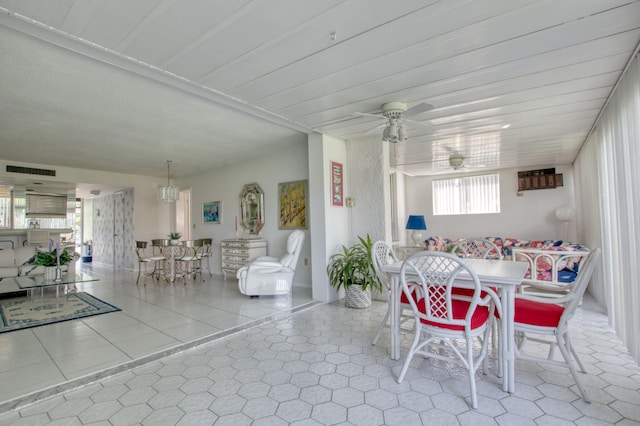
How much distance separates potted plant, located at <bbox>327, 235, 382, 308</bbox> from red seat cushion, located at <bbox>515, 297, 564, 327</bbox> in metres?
2.02

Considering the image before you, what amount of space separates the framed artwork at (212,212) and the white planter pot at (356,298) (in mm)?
4225

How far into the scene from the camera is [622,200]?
2.67 meters

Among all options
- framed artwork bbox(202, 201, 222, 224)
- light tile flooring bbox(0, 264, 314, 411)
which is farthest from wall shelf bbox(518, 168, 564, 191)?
framed artwork bbox(202, 201, 222, 224)

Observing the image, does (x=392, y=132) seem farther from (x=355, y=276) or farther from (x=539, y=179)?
(x=539, y=179)

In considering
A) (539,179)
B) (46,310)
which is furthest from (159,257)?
(539,179)

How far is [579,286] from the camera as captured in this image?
6.73 ft

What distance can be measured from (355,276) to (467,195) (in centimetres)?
493

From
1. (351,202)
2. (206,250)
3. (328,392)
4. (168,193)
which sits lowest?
(328,392)

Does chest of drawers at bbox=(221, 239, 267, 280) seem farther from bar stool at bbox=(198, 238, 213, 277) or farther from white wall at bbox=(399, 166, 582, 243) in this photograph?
white wall at bbox=(399, 166, 582, 243)

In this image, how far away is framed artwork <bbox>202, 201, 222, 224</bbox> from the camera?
7.38 m

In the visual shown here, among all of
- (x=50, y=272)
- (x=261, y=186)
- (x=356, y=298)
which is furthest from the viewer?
(x=261, y=186)

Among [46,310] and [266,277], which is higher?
[266,277]

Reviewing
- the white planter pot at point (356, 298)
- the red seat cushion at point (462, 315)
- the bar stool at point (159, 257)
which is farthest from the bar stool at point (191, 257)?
the red seat cushion at point (462, 315)

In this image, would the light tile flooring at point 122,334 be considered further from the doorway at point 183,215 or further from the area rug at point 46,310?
the doorway at point 183,215
